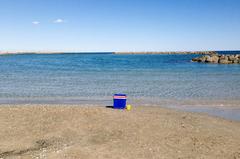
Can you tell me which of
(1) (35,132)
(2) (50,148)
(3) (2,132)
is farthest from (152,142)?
(3) (2,132)

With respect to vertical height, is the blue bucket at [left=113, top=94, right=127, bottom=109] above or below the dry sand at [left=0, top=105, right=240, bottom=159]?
above

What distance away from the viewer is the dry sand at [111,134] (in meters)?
8.91

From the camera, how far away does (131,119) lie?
42.8 feet

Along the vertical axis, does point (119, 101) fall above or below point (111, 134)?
above

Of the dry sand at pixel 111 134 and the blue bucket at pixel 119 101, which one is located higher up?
the blue bucket at pixel 119 101

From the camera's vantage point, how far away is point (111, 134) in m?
10.8

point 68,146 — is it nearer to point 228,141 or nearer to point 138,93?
point 228,141

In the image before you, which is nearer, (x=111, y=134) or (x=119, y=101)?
(x=111, y=134)

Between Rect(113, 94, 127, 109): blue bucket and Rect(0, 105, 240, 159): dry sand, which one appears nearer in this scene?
Rect(0, 105, 240, 159): dry sand

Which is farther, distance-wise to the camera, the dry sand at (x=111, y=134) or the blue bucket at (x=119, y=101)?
the blue bucket at (x=119, y=101)

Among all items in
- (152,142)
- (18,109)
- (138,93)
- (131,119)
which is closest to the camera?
(152,142)

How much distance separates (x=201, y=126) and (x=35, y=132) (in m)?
7.08

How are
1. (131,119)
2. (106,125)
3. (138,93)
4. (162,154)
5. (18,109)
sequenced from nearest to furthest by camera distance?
1. (162,154)
2. (106,125)
3. (131,119)
4. (18,109)
5. (138,93)

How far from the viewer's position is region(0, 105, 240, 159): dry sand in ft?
29.2
